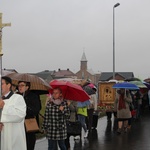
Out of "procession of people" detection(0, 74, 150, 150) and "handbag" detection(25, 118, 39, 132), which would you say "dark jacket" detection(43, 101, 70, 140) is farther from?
"handbag" detection(25, 118, 39, 132)

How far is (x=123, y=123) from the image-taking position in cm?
1297

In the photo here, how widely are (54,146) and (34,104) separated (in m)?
1.08

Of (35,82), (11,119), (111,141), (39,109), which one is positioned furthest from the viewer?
(111,141)

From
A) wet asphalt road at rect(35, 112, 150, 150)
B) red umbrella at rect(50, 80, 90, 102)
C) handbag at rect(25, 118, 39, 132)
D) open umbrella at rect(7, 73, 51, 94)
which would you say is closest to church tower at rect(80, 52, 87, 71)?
wet asphalt road at rect(35, 112, 150, 150)

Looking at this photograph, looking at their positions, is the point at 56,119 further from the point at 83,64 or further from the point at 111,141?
the point at 83,64

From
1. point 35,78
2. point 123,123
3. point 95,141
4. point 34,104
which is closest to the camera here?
point 34,104

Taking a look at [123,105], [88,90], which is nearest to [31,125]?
[88,90]

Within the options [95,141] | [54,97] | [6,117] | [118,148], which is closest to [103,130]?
[95,141]

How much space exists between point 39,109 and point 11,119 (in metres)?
1.82

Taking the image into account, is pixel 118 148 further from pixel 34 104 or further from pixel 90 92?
pixel 34 104

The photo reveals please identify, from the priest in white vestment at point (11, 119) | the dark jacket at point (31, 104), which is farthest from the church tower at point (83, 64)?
the priest in white vestment at point (11, 119)

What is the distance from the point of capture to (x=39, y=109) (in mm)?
6738

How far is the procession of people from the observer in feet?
16.7

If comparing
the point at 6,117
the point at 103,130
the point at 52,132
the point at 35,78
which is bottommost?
the point at 103,130
